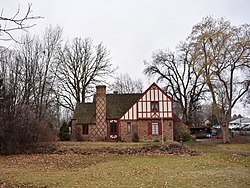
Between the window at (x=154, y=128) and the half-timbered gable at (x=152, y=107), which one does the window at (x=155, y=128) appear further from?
the half-timbered gable at (x=152, y=107)

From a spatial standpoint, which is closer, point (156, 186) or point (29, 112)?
point (156, 186)

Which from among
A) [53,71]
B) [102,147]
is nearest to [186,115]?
[53,71]

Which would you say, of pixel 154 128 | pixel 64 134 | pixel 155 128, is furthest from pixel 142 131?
pixel 64 134

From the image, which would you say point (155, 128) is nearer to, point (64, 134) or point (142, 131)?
point (142, 131)

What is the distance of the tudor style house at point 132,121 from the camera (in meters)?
30.8

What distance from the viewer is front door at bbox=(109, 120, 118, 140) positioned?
104 feet

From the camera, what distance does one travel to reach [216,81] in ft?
111

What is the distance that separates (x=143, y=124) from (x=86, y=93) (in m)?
11.1

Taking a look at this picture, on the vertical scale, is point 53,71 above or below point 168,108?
above

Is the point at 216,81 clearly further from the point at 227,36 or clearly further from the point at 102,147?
the point at 102,147

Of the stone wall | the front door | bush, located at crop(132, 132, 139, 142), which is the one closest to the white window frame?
the stone wall

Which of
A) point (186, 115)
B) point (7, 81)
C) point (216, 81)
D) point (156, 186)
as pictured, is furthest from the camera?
point (186, 115)

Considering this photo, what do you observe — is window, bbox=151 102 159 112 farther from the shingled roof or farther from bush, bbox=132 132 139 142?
bush, bbox=132 132 139 142

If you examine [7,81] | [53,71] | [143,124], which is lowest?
[143,124]
